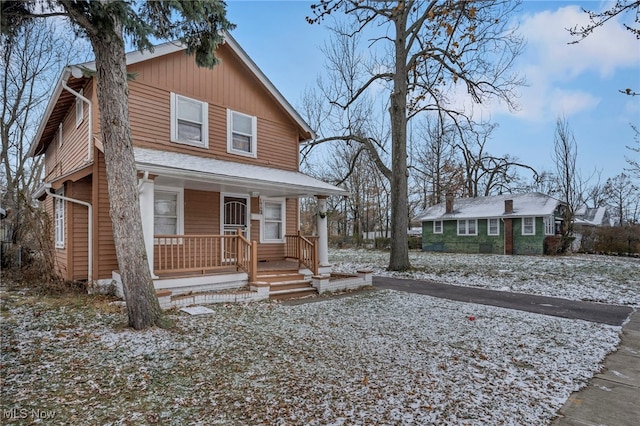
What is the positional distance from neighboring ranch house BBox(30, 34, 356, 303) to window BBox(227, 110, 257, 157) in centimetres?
3

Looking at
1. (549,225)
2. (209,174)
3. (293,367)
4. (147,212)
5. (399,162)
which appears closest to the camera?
(293,367)

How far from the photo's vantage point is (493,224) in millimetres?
25625

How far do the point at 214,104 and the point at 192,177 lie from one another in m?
3.75

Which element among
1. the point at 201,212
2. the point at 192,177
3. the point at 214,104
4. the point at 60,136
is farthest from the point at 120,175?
the point at 60,136

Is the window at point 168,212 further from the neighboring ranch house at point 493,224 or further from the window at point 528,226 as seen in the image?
the window at point 528,226

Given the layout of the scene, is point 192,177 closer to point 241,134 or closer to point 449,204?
point 241,134

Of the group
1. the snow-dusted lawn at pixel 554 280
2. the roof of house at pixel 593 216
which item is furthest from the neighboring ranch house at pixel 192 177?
the roof of house at pixel 593 216

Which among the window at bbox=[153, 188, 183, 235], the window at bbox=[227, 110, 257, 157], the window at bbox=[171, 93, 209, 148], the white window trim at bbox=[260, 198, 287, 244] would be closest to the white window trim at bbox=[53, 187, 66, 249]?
the window at bbox=[153, 188, 183, 235]

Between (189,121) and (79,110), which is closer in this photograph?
(79,110)

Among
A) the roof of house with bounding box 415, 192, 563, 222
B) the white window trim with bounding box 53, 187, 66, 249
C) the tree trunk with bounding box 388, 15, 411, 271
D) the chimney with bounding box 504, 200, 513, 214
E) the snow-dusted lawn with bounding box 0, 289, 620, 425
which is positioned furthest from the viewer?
the chimney with bounding box 504, 200, 513, 214

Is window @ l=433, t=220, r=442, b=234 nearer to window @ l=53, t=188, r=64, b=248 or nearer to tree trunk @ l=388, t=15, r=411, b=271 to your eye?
tree trunk @ l=388, t=15, r=411, b=271

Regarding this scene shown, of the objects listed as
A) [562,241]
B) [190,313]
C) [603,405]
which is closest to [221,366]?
[190,313]

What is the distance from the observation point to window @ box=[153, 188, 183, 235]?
29.7ft

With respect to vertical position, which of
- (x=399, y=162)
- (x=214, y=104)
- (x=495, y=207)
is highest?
(x=214, y=104)
